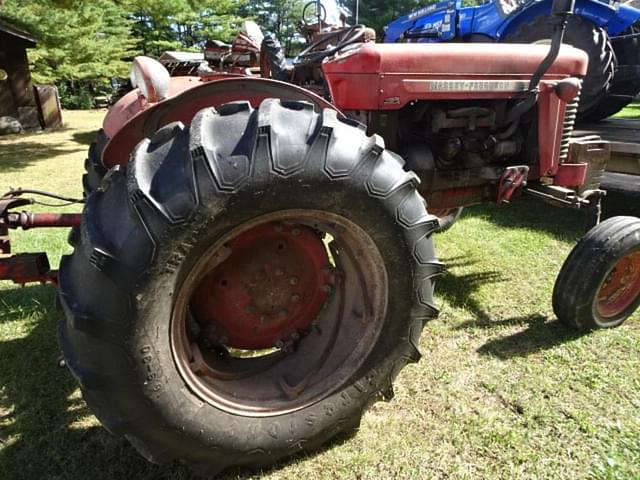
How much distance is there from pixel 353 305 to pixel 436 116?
1300mm

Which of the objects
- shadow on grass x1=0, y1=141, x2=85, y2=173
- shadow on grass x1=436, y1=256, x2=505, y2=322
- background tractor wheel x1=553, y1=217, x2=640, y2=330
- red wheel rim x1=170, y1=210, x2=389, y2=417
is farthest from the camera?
shadow on grass x1=0, y1=141, x2=85, y2=173

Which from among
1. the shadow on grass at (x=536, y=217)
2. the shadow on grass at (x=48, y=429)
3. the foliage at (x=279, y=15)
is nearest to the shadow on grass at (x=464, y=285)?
the shadow on grass at (x=536, y=217)

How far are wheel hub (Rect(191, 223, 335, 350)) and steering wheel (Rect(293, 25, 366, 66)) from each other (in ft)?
4.56

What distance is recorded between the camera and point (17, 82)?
39.3 ft

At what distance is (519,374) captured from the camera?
2473mm

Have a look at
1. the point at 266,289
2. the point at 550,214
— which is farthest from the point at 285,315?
the point at 550,214

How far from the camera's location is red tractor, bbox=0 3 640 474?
1385 mm

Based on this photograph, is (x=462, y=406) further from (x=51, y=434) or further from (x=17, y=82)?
(x=17, y=82)

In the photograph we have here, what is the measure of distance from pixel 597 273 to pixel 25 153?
1027 cm

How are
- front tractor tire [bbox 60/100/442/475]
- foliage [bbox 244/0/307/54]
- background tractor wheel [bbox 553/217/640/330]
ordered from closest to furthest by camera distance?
front tractor tire [bbox 60/100/442/475], background tractor wheel [bbox 553/217/640/330], foliage [bbox 244/0/307/54]

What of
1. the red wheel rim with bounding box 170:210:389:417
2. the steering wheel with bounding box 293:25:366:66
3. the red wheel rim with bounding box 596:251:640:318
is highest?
the steering wheel with bounding box 293:25:366:66

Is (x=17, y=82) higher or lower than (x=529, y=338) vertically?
higher

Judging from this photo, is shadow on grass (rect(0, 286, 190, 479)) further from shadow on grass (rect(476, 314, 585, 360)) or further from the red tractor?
shadow on grass (rect(476, 314, 585, 360))

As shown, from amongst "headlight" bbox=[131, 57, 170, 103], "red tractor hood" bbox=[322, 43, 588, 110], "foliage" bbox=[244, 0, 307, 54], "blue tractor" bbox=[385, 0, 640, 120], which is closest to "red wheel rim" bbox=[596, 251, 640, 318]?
"red tractor hood" bbox=[322, 43, 588, 110]
